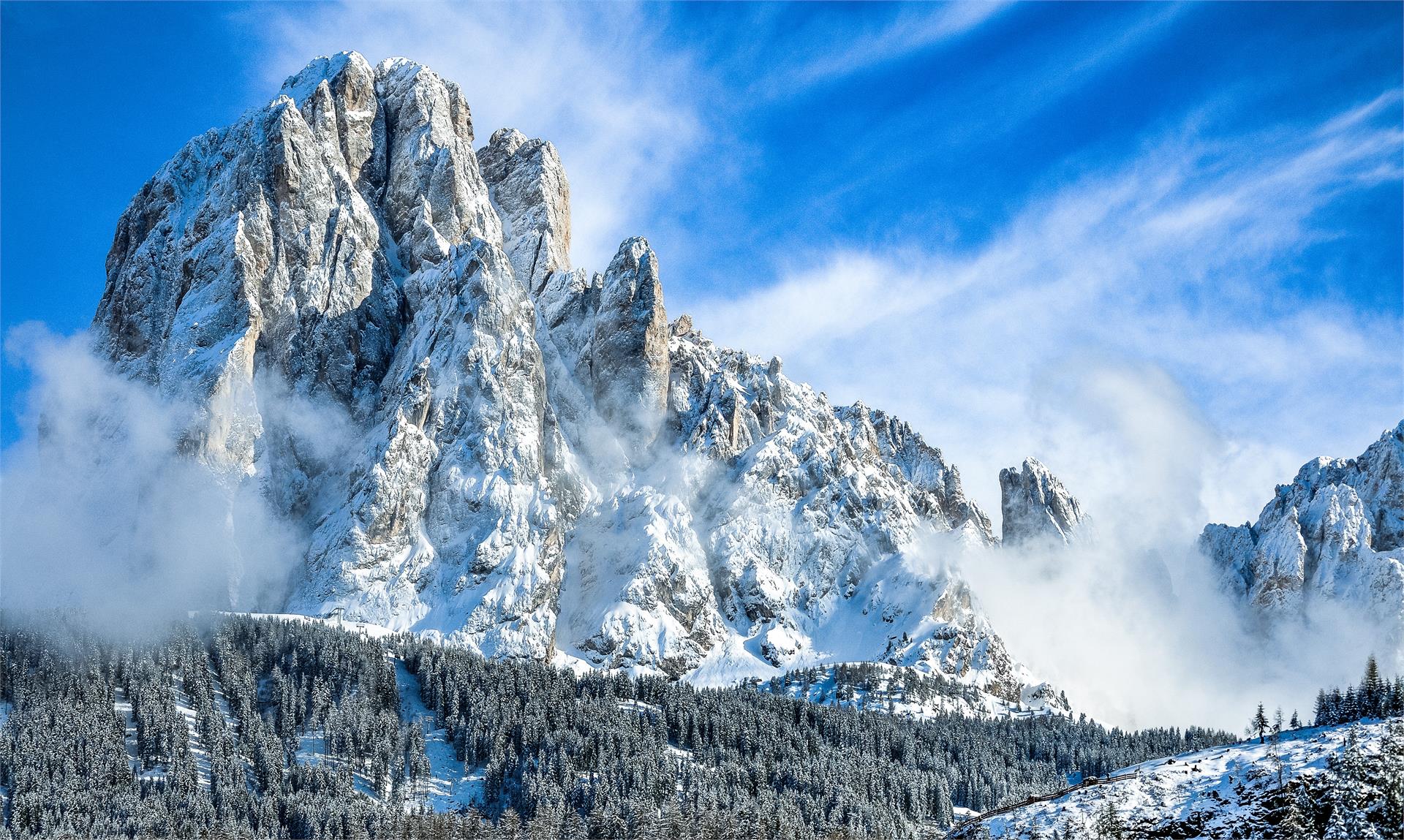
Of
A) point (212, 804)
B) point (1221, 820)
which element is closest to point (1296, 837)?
point (1221, 820)

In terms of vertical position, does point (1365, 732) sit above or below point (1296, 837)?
above

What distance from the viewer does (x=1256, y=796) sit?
4823 inches

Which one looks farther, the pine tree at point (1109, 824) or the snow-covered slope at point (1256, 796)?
the pine tree at point (1109, 824)

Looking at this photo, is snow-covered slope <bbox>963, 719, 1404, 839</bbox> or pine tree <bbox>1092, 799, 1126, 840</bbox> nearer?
snow-covered slope <bbox>963, 719, 1404, 839</bbox>

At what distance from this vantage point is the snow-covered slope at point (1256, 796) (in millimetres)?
114438

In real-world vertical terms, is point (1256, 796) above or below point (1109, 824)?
above

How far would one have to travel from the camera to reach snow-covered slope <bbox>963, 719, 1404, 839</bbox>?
11444 centimetres

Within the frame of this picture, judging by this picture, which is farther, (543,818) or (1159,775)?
(543,818)

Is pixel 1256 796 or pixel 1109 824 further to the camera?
pixel 1109 824

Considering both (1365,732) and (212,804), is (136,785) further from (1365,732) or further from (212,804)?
(1365,732)

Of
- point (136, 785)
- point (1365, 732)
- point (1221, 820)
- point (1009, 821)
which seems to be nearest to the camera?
point (1221, 820)

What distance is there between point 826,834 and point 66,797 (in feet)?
402

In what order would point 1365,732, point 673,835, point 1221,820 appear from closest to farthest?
point 1221,820 < point 1365,732 < point 673,835

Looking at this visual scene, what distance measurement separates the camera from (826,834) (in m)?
181
